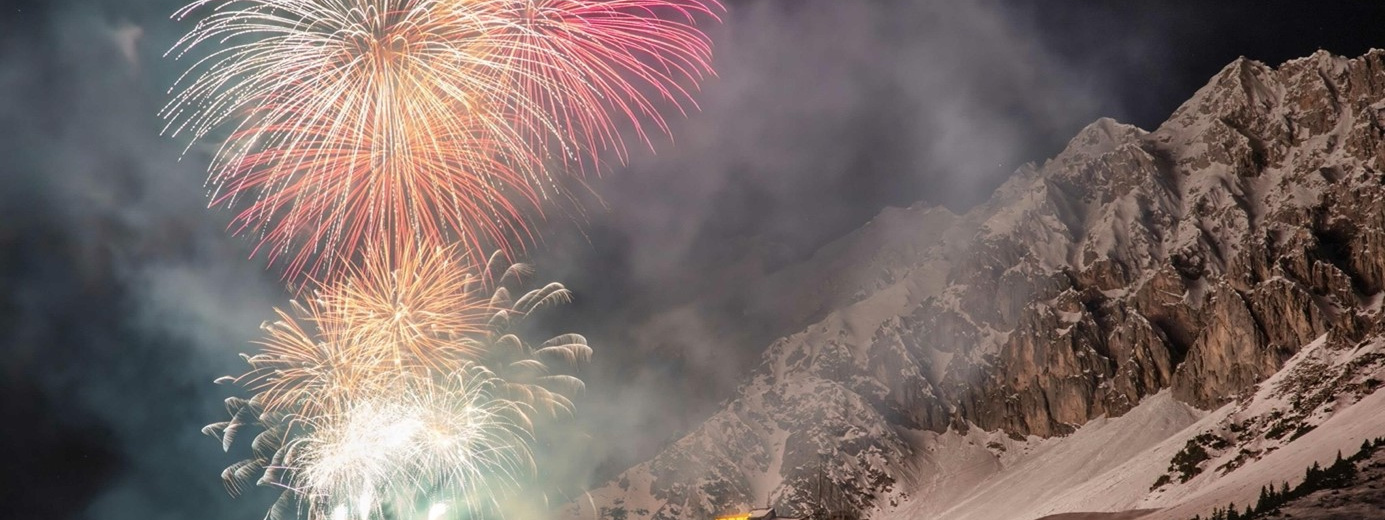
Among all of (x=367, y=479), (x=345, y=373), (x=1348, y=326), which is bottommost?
(x=367, y=479)

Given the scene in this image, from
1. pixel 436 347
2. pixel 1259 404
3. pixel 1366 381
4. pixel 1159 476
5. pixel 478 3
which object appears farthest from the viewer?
pixel 1259 404

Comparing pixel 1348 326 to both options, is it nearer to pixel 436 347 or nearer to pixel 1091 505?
pixel 1091 505

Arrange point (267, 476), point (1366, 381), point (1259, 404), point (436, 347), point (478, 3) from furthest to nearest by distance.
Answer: point (1259, 404) < point (1366, 381) < point (267, 476) < point (436, 347) < point (478, 3)

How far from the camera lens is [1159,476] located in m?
163

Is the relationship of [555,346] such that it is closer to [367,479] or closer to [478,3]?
[367,479]

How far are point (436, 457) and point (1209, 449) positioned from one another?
522 feet

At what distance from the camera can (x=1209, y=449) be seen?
167125 mm

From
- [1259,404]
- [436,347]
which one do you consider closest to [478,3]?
[436,347]

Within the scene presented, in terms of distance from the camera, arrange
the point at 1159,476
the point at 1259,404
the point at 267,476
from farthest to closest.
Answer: the point at 1259,404, the point at 1159,476, the point at 267,476

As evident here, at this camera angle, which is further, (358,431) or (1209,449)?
(1209,449)

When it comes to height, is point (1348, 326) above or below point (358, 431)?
above

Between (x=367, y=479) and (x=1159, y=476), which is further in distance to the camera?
(x=1159, y=476)

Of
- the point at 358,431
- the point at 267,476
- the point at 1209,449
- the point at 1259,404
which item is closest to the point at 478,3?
the point at 358,431

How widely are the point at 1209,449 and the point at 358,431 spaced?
532 ft
